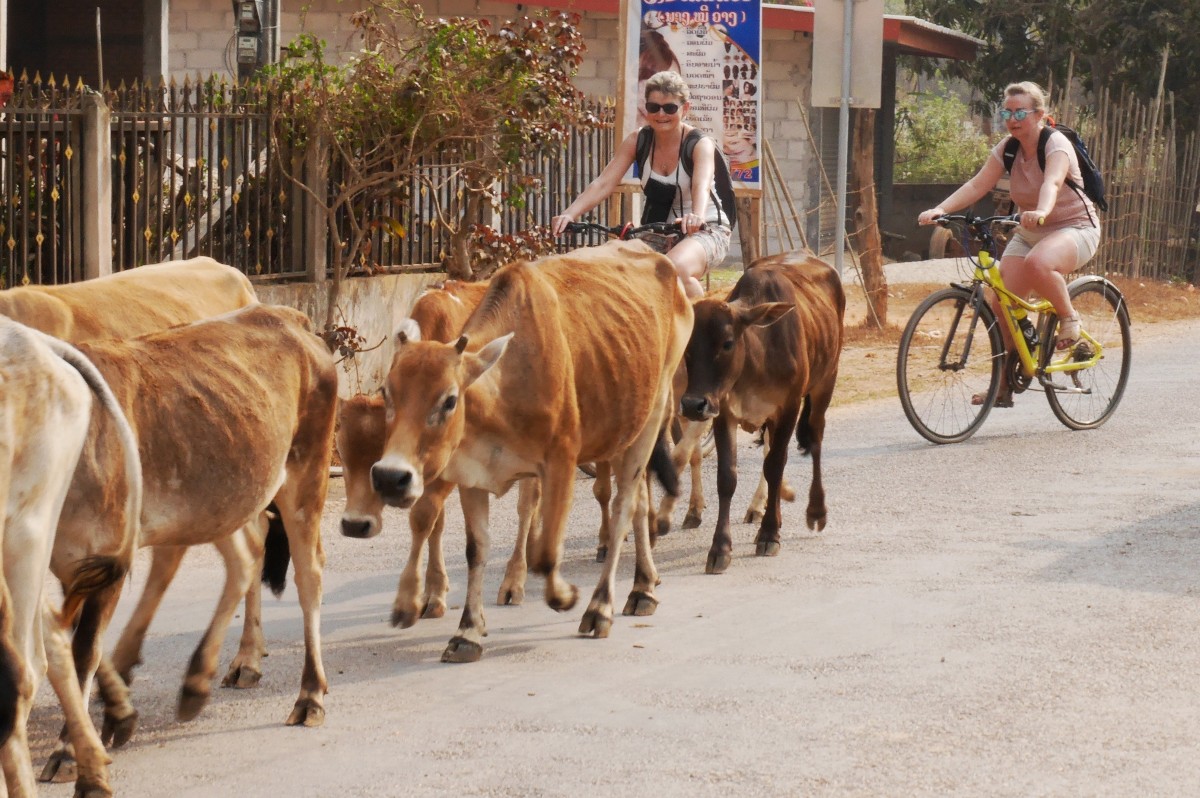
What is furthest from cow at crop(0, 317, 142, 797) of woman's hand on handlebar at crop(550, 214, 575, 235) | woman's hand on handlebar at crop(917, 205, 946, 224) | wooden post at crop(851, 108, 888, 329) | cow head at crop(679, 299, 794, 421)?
wooden post at crop(851, 108, 888, 329)

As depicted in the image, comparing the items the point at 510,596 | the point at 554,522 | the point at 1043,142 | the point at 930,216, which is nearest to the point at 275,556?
the point at 554,522

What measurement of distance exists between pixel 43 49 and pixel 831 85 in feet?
34.0

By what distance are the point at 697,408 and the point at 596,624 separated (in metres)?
1.55

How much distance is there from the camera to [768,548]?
27.4 ft

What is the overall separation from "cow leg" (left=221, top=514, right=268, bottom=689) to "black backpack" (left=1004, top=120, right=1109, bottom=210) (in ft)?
22.3

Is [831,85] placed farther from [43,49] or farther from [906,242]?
[906,242]

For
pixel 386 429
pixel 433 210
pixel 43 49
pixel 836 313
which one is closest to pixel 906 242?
pixel 43 49

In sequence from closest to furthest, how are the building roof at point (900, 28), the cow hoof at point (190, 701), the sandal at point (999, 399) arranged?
1. the cow hoof at point (190, 701)
2. the sandal at point (999, 399)
3. the building roof at point (900, 28)

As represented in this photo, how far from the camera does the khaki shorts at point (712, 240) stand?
8.73 m

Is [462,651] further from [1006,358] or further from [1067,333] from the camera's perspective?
[1067,333]

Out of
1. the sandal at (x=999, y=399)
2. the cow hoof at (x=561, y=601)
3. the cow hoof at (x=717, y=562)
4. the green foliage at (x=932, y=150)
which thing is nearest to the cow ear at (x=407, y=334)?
the cow hoof at (x=561, y=601)

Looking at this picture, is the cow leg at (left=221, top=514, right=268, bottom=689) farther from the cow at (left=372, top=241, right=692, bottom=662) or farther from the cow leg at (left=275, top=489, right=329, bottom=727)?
the cow at (left=372, top=241, right=692, bottom=662)

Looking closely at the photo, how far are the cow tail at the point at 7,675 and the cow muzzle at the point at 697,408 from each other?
13.8ft

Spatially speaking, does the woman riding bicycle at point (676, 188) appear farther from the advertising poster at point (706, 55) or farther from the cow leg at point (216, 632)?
the advertising poster at point (706, 55)
